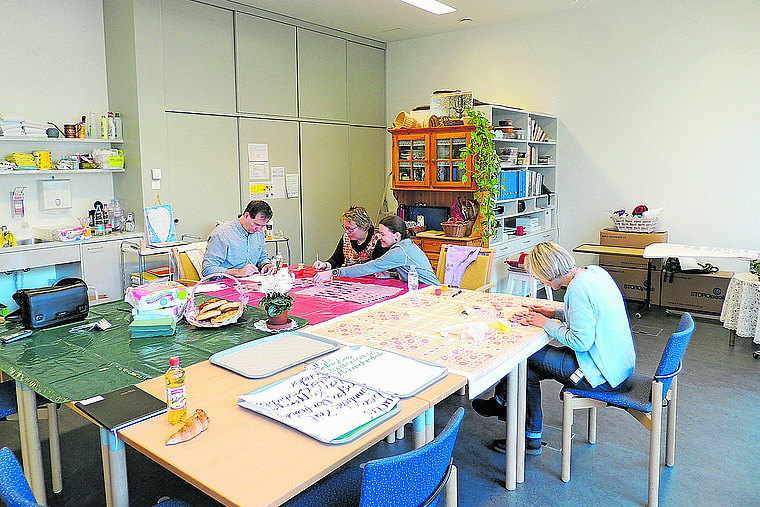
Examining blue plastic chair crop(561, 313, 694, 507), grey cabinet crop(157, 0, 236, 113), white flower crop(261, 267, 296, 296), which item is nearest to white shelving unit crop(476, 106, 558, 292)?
grey cabinet crop(157, 0, 236, 113)

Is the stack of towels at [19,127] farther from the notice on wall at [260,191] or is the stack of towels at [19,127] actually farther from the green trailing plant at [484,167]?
the green trailing plant at [484,167]

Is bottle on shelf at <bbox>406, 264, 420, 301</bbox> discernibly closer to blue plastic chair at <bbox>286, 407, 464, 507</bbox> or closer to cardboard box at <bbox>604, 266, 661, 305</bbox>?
blue plastic chair at <bbox>286, 407, 464, 507</bbox>

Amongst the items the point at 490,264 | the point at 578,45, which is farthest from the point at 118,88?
the point at 578,45

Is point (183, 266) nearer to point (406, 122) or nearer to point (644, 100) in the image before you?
point (406, 122)

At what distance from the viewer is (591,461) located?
294cm

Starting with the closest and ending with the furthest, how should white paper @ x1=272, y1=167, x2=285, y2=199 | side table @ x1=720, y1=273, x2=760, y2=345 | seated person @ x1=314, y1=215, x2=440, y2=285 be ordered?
seated person @ x1=314, y1=215, x2=440, y2=285
side table @ x1=720, y1=273, x2=760, y2=345
white paper @ x1=272, y1=167, x2=285, y2=199

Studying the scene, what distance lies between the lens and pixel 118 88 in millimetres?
5449

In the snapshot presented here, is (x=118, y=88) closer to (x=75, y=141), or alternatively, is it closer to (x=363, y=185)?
(x=75, y=141)

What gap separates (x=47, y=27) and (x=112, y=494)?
192 inches

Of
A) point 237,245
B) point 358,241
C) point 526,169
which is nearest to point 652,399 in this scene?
point 358,241

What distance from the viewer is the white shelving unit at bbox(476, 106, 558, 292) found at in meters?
5.95

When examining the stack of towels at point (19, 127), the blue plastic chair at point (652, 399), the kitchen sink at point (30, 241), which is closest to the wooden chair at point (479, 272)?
the blue plastic chair at point (652, 399)

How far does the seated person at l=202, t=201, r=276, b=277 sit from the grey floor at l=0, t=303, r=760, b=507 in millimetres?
1393

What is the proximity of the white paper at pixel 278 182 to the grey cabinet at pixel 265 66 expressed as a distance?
0.67m
